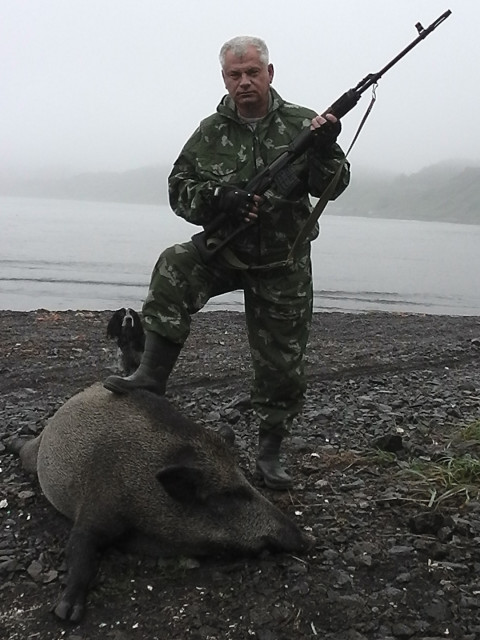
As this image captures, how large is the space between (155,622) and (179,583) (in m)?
0.44

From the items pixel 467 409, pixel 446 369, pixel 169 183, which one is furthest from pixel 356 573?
pixel 446 369

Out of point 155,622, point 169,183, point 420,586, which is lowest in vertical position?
point 155,622

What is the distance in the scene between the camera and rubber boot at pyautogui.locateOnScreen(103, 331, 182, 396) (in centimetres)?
567

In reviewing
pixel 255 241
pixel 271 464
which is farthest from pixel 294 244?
pixel 271 464

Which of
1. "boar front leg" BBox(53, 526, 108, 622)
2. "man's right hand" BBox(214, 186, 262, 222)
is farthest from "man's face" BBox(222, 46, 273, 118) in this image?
"boar front leg" BBox(53, 526, 108, 622)

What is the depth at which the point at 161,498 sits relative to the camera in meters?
4.99

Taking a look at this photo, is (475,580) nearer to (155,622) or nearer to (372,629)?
(372,629)

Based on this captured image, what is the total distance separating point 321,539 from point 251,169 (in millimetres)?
2817

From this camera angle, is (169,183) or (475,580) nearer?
(475,580)

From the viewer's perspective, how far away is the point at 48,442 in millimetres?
5902

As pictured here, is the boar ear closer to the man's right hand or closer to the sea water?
the man's right hand

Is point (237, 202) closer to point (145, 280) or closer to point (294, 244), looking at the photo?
point (294, 244)

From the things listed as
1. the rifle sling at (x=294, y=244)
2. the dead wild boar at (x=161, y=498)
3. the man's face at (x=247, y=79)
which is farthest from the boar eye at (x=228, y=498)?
the man's face at (x=247, y=79)

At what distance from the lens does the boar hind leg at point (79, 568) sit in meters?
4.36
